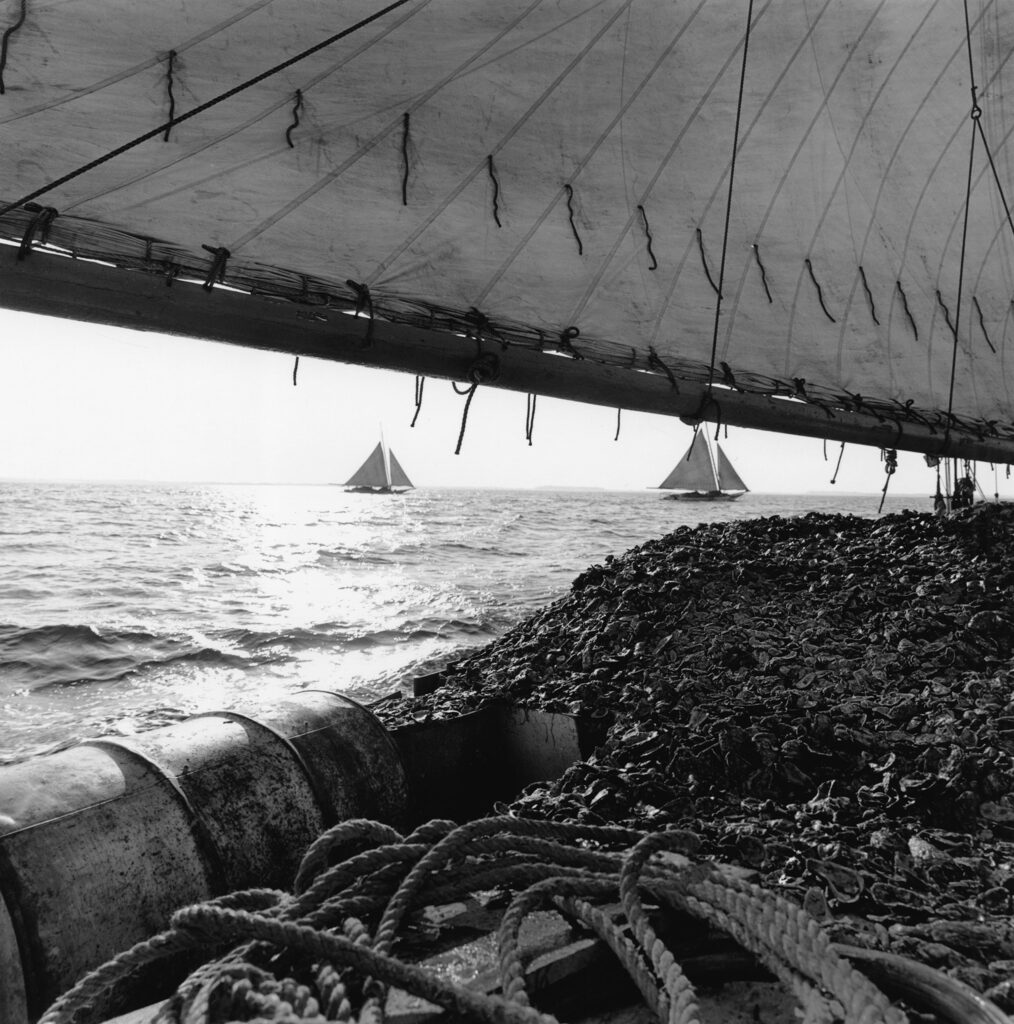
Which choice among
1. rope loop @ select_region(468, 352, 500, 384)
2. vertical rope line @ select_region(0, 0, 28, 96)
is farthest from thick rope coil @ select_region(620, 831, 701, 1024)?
vertical rope line @ select_region(0, 0, 28, 96)

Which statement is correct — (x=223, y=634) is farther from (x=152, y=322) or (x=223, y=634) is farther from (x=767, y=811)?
(x=767, y=811)

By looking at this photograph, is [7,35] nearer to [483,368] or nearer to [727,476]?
Result: [483,368]

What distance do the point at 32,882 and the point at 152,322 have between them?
3.02 m

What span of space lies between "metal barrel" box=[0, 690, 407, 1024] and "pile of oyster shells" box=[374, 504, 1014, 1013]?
1412 mm

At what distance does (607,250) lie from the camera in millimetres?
6184

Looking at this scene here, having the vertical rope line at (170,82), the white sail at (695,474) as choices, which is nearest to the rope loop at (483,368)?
the vertical rope line at (170,82)

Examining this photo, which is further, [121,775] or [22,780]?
[121,775]

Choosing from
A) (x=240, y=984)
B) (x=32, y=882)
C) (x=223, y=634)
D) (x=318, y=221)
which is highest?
(x=318, y=221)

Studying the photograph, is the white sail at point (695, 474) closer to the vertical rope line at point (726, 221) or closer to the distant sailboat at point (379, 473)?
the distant sailboat at point (379, 473)

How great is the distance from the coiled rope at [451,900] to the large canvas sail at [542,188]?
10.9 feet

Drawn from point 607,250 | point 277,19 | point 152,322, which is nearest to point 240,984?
point 152,322

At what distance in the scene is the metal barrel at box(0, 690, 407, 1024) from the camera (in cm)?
327

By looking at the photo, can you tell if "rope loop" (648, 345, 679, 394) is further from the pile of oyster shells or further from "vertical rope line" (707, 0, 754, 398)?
the pile of oyster shells

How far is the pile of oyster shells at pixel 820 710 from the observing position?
3.28 meters
